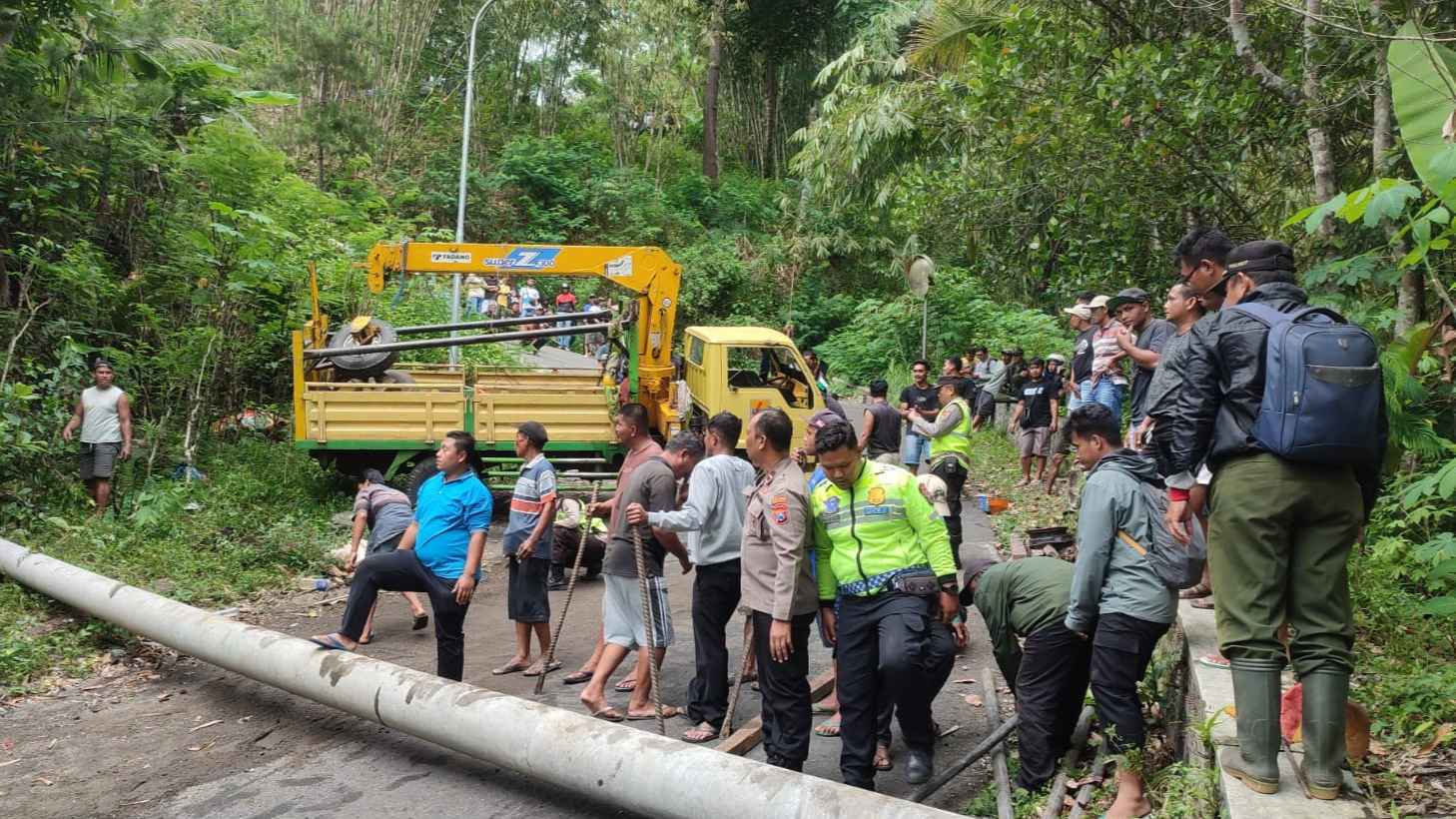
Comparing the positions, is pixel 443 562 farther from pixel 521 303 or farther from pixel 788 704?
Result: pixel 521 303

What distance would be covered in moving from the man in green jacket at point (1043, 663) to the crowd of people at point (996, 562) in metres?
0.01

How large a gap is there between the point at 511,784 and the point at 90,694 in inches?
136

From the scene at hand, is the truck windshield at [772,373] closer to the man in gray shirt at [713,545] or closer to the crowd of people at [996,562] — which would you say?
the crowd of people at [996,562]

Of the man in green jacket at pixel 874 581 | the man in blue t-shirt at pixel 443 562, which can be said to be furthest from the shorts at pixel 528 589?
the man in green jacket at pixel 874 581

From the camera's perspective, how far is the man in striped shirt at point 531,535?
20.9 feet

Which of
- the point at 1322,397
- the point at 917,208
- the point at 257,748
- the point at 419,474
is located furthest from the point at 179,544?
the point at 1322,397

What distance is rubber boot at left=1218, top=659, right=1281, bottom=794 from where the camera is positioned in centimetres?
317

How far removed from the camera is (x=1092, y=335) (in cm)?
866

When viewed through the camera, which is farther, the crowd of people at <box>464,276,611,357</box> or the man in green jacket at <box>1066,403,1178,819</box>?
the crowd of people at <box>464,276,611,357</box>

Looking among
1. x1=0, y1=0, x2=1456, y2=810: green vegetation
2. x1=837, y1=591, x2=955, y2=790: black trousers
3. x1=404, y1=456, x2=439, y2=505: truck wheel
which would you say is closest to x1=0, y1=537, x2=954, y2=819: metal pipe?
x1=837, y1=591, x2=955, y2=790: black trousers

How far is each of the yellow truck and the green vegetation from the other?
1101 mm

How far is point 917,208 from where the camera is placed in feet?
39.2

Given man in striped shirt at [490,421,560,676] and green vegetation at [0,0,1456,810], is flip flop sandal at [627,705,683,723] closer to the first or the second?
man in striped shirt at [490,421,560,676]

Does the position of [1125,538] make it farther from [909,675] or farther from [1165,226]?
[1165,226]
